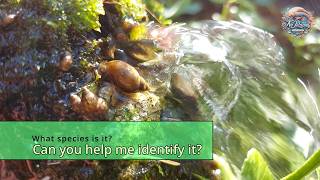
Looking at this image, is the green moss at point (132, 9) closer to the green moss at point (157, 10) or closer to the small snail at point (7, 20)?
the green moss at point (157, 10)

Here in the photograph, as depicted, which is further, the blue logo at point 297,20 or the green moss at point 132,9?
the blue logo at point 297,20

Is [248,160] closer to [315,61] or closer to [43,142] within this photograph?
[43,142]

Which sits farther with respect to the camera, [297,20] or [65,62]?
[297,20]

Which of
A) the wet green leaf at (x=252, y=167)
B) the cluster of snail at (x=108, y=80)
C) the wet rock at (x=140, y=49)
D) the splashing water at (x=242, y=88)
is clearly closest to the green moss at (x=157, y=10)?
the splashing water at (x=242, y=88)

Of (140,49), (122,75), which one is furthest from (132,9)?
(122,75)

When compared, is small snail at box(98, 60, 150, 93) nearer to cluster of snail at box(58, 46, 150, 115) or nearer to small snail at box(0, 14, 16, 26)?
cluster of snail at box(58, 46, 150, 115)

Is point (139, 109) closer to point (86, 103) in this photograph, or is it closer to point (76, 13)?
point (86, 103)

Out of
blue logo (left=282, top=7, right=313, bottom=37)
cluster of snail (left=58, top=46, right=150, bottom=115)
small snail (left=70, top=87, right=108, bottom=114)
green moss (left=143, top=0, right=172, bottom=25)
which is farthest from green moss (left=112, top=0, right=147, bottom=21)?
blue logo (left=282, top=7, right=313, bottom=37)
